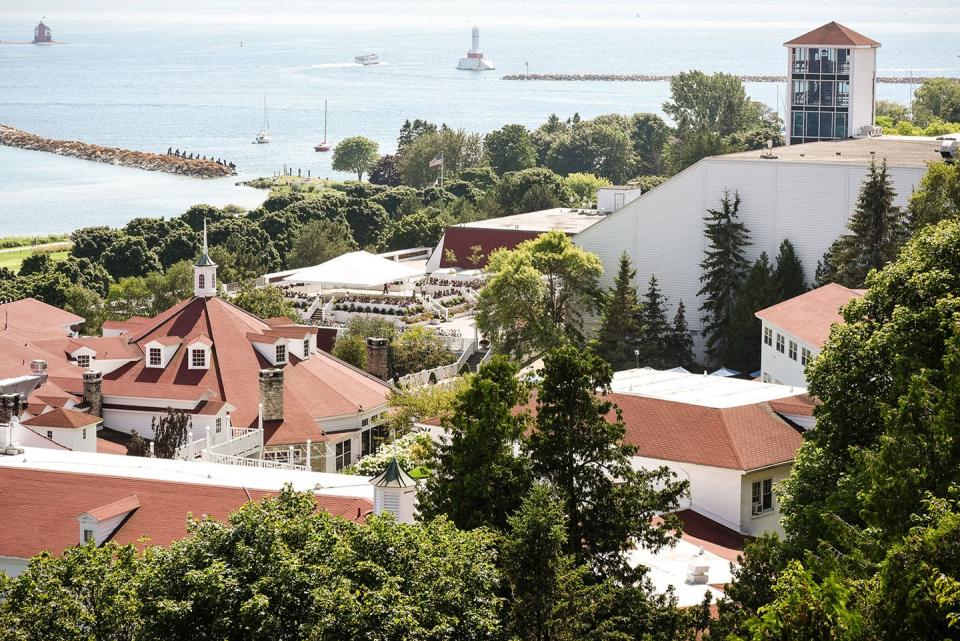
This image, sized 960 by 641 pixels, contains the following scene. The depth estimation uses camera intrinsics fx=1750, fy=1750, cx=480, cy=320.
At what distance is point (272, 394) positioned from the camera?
49.4 metres

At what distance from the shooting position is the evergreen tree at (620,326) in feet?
224

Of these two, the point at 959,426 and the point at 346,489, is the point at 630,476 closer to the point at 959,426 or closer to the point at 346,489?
the point at 959,426

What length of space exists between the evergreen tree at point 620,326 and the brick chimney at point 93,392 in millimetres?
24379

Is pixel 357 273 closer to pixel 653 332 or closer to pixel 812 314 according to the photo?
pixel 653 332

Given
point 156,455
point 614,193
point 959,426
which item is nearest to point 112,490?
point 156,455

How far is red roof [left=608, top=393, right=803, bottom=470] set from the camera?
42.4 m

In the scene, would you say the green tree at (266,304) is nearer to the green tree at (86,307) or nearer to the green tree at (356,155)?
the green tree at (86,307)

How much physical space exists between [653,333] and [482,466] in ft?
140

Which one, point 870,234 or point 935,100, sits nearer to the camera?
point 870,234

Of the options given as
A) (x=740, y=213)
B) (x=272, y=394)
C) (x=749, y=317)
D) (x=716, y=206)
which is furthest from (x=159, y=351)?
(x=740, y=213)

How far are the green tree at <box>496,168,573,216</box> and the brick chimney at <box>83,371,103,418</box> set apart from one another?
65.3 metres

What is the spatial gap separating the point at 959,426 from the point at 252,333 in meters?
33.3

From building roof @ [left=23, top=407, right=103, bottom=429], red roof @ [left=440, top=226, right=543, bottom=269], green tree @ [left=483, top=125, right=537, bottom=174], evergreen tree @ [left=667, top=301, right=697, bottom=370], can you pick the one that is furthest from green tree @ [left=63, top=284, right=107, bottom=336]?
green tree @ [left=483, top=125, right=537, bottom=174]

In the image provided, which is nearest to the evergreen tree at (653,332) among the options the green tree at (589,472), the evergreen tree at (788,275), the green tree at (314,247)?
the evergreen tree at (788,275)
